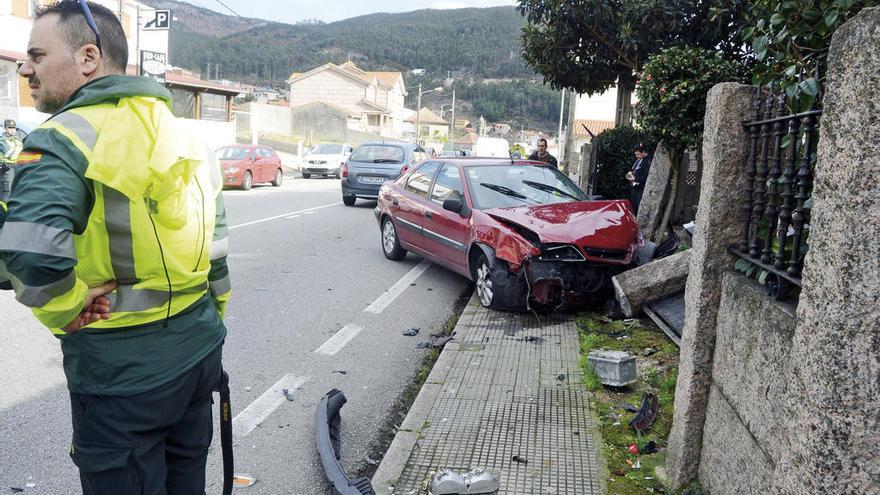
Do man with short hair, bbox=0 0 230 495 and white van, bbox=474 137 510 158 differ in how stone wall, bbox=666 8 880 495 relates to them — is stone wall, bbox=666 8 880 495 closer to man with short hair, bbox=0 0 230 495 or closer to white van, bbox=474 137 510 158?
man with short hair, bbox=0 0 230 495

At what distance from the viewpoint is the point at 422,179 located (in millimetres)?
9375

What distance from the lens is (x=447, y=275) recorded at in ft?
31.0

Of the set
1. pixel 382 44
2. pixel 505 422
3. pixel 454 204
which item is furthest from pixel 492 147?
pixel 382 44

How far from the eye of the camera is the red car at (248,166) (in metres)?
22.3

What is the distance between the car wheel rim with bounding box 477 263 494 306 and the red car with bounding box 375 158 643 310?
0.01 meters

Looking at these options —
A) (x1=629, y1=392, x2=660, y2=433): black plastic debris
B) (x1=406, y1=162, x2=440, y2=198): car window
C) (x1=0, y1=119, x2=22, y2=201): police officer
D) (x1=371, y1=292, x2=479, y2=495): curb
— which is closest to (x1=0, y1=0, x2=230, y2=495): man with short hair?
(x1=371, y1=292, x2=479, y2=495): curb

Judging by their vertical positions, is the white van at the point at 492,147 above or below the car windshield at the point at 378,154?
above

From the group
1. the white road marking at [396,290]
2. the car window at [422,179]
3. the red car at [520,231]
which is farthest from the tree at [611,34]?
the white road marking at [396,290]

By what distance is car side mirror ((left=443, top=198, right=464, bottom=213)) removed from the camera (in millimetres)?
7746

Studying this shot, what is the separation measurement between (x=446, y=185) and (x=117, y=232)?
6.68 meters

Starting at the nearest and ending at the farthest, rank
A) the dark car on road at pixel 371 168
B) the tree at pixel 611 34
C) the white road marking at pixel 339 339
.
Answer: the white road marking at pixel 339 339 < the tree at pixel 611 34 < the dark car on road at pixel 371 168

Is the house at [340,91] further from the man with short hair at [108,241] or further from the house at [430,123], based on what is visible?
the man with short hair at [108,241]

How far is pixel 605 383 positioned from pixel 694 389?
1513mm

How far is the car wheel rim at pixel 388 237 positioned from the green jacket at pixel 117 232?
7.84 meters
